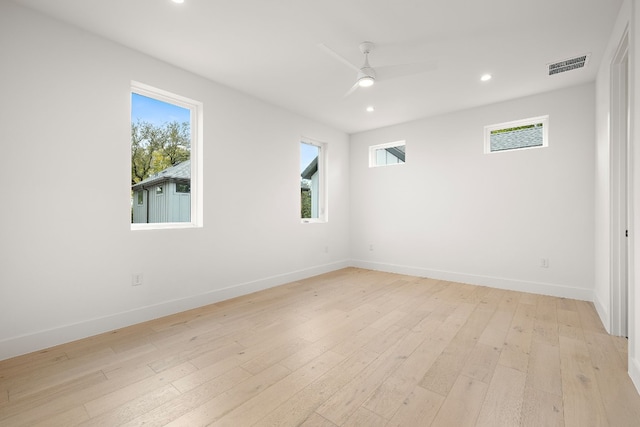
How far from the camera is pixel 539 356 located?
90.1 inches

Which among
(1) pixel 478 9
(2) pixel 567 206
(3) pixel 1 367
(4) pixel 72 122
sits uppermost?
(1) pixel 478 9

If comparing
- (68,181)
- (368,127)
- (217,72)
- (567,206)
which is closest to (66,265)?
(68,181)

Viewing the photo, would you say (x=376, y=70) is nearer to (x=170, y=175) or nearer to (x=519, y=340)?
(x=170, y=175)

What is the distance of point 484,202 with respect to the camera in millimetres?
4445

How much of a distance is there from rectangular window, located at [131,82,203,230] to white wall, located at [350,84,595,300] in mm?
3274

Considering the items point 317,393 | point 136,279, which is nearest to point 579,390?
point 317,393

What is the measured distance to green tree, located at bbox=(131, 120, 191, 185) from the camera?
10.1 ft

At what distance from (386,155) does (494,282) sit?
2877 mm

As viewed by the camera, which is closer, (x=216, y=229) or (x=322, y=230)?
(x=216, y=229)

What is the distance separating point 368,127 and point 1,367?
5.46m

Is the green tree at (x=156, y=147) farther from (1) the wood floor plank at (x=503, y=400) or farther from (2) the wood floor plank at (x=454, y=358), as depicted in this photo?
(1) the wood floor plank at (x=503, y=400)

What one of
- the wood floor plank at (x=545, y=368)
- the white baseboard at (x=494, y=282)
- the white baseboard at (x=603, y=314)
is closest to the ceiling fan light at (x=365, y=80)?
the wood floor plank at (x=545, y=368)

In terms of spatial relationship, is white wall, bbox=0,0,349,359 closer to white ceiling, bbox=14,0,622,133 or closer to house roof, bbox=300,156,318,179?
white ceiling, bbox=14,0,622,133

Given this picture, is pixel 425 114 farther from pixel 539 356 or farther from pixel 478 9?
pixel 539 356
